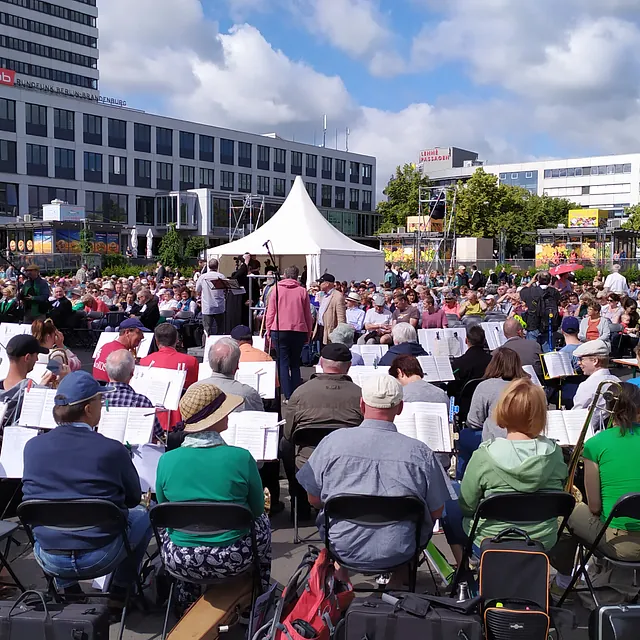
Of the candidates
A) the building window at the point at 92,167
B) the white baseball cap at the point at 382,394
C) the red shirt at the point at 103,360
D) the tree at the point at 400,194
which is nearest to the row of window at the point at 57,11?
the building window at the point at 92,167

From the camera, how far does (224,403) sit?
356 centimetres

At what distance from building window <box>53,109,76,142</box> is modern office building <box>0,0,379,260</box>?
3.2 inches

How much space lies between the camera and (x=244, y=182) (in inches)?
2692

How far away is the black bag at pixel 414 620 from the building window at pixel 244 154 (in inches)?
2659

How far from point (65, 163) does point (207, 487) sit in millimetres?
57695

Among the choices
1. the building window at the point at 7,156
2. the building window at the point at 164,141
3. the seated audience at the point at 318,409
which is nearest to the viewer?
the seated audience at the point at 318,409

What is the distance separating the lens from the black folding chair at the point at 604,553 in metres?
3.34

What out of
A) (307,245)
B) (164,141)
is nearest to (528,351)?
(307,245)

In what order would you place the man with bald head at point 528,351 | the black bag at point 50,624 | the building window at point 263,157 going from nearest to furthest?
the black bag at point 50,624 < the man with bald head at point 528,351 < the building window at point 263,157

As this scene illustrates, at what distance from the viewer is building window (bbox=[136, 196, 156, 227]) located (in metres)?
60.6

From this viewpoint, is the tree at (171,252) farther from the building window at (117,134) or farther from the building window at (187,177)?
the building window at (187,177)

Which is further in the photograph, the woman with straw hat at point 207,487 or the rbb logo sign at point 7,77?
the rbb logo sign at point 7,77

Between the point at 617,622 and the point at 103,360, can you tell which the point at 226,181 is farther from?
the point at 617,622

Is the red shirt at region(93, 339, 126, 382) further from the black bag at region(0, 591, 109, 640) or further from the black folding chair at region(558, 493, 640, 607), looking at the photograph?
the black folding chair at region(558, 493, 640, 607)
